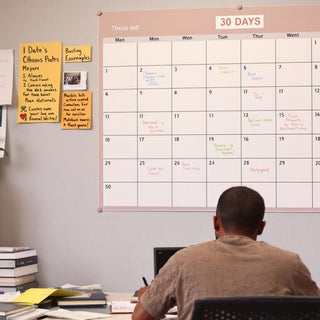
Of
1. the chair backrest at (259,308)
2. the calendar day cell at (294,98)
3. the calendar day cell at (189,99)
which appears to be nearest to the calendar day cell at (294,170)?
the calendar day cell at (294,98)

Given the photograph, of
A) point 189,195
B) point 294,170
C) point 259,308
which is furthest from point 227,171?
point 259,308

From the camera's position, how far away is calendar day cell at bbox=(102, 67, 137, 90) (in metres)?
3.18

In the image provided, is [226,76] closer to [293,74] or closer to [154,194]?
[293,74]

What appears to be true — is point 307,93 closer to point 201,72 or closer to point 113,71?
point 201,72

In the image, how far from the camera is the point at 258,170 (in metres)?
3.09

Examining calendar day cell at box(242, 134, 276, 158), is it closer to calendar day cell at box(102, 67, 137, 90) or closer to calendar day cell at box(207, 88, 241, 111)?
calendar day cell at box(207, 88, 241, 111)

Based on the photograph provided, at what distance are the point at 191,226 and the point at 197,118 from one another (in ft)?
1.88

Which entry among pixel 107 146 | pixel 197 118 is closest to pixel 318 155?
pixel 197 118

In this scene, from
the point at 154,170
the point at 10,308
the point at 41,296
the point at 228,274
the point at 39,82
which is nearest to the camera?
the point at 228,274

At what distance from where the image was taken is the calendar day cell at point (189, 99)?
313 centimetres

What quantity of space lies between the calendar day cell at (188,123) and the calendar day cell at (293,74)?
0.45 metres

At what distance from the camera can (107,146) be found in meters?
3.19

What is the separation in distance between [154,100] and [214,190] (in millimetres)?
579

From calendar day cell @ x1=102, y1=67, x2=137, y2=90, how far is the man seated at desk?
1471mm
